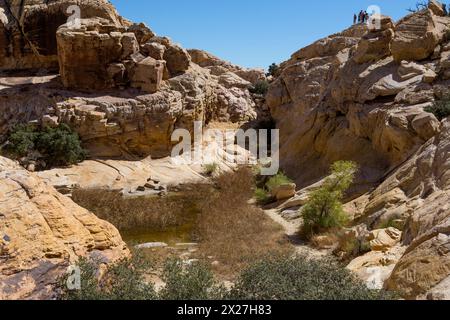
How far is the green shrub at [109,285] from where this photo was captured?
5.25 meters

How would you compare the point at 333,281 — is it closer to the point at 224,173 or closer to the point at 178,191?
the point at 178,191

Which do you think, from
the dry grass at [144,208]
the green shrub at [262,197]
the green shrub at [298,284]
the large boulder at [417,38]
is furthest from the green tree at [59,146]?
the green shrub at [298,284]

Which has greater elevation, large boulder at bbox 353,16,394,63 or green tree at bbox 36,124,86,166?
large boulder at bbox 353,16,394,63

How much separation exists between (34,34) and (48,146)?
1102cm

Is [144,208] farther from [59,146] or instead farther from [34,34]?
[34,34]

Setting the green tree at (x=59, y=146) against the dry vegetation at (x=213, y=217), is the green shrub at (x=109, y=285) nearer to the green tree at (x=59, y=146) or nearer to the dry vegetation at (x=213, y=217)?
the dry vegetation at (x=213, y=217)

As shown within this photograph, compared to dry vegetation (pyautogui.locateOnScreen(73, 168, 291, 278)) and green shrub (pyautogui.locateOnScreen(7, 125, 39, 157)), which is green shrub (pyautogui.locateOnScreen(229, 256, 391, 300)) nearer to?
dry vegetation (pyautogui.locateOnScreen(73, 168, 291, 278))

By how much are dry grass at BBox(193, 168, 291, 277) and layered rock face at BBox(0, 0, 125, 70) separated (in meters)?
17.5

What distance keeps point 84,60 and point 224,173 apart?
10.5 metres

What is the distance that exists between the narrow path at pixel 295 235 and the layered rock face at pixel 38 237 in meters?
4.69

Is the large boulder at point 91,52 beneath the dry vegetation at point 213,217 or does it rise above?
above

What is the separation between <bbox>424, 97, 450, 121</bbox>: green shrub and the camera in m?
13.1

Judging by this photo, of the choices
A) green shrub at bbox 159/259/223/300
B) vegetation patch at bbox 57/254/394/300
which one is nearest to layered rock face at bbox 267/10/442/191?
vegetation patch at bbox 57/254/394/300

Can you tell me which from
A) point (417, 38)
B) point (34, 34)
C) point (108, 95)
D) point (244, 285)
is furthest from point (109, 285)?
point (34, 34)
